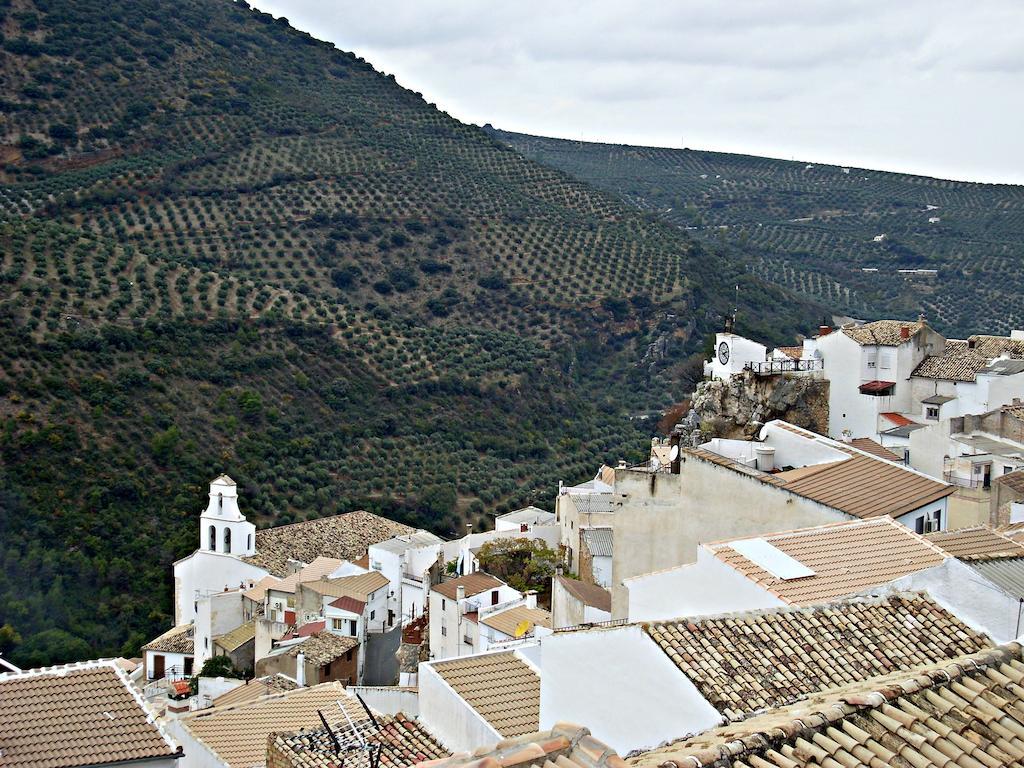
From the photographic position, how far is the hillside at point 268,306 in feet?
138

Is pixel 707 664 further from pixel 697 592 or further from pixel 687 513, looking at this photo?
pixel 687 513

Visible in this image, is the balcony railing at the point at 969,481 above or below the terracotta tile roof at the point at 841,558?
below

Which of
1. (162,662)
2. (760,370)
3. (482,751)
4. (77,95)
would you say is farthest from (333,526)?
(77,95)

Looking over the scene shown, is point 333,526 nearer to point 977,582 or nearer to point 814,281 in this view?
point 977,582

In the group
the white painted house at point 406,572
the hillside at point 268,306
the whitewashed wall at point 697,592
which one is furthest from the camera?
the hillside at point 268,306

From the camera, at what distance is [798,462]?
1666 cm

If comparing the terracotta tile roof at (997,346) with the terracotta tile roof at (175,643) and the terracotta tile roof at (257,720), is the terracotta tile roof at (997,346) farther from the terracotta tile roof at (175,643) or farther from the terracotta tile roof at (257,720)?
the terracotta tile roof at (175,643)

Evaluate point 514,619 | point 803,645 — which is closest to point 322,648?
point 514,619

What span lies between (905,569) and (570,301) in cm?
5749

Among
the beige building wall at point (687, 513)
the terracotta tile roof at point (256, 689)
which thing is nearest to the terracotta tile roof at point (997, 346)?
the beige building wall at point (687, 513)

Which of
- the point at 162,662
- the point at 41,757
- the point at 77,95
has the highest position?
the point at 77,95

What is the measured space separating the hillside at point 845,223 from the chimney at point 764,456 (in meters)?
47.7

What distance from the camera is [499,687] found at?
37.2ft

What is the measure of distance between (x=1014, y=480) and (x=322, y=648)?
1582 centimetres
